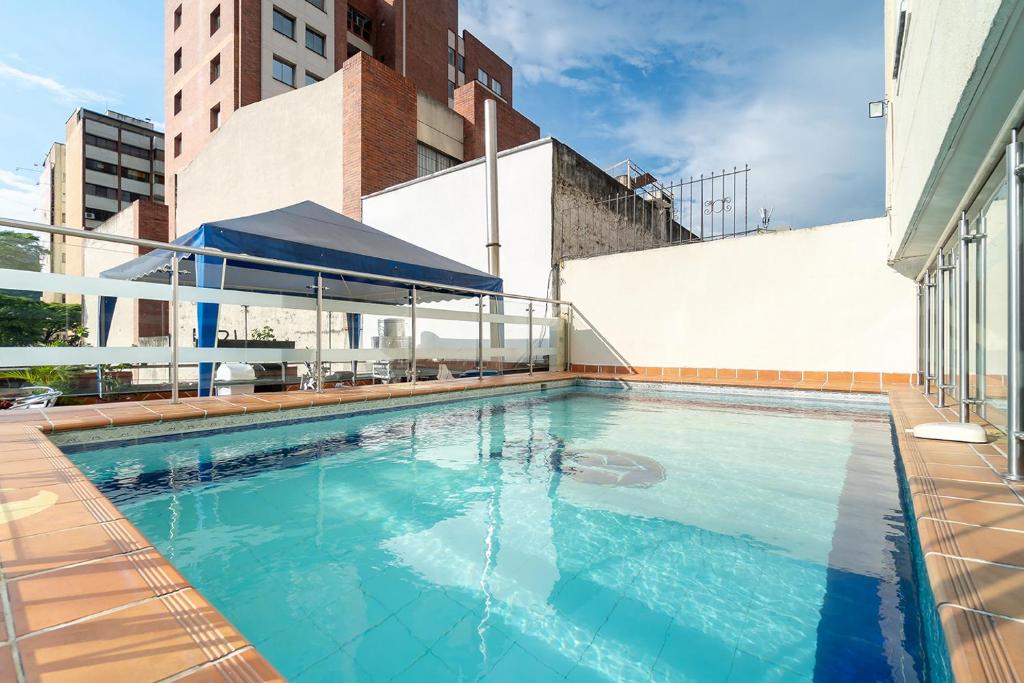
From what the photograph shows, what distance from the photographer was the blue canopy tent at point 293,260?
3.62 meters

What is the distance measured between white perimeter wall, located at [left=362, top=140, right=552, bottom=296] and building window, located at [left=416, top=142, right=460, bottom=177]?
2.12 m

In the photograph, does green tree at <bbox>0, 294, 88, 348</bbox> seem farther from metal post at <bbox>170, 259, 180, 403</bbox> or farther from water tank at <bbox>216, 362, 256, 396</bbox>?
water tank at <bbox>216, 362, 256, 396</bbox>

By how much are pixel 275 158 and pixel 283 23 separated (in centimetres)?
600

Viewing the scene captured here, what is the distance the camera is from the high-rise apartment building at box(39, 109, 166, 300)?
93.3ft

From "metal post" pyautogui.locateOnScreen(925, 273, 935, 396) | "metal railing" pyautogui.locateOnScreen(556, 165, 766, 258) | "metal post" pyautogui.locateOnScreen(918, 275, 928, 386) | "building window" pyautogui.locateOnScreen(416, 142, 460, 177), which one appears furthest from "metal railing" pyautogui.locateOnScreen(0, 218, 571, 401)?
"building window" pyautogui.locateOnScreen(416, 142, 460, 177)

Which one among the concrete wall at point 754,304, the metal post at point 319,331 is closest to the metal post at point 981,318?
the concrete wall at point 754,304

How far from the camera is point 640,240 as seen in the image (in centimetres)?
1019

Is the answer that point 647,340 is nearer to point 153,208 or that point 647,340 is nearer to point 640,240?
point 640,240

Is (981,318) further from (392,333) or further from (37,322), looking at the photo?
(392,333)

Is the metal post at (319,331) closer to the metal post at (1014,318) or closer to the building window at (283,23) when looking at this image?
the metal post at (1014,318)

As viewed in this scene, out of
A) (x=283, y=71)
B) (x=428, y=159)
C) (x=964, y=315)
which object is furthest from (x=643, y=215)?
(x=283, y=71)

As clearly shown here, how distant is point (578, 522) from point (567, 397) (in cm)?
404

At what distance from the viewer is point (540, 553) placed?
63.4 inches

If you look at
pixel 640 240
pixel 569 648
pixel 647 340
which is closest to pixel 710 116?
pixel 640 240
